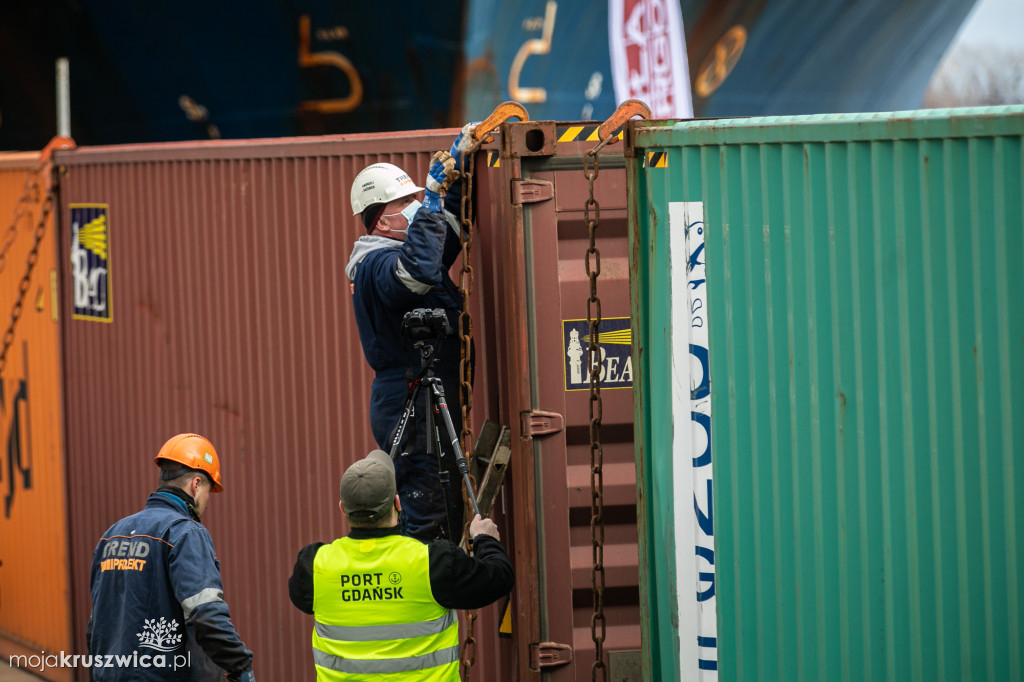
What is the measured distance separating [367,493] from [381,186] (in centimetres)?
212

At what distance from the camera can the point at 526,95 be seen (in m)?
18.0

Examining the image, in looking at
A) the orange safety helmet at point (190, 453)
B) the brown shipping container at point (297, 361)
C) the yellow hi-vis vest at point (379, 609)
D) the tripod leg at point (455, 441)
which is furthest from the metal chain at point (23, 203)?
the yellow hi-vis vest at point (379, 609)

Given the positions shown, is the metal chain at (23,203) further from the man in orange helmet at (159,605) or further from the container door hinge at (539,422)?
the container door hinge at (539,422)

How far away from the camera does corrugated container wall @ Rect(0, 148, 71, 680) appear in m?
8.58

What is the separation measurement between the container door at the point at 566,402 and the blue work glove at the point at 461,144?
0.28 meters

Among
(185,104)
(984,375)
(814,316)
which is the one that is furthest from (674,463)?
(185,104)

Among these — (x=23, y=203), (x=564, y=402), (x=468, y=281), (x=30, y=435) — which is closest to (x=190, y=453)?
(x=468, y=281)

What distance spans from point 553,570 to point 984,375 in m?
2.52

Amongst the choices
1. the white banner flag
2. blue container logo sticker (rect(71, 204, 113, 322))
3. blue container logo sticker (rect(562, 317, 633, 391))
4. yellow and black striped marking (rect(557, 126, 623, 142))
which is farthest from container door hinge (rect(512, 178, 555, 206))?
the white banner flag

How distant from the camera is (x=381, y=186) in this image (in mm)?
5785

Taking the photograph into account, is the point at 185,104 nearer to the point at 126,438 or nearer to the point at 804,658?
the point at 126,438

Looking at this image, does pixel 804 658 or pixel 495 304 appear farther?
pixel 495 304

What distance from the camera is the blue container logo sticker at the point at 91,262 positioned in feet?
26.5

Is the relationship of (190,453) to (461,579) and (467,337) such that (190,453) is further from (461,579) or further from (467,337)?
(461,579)
